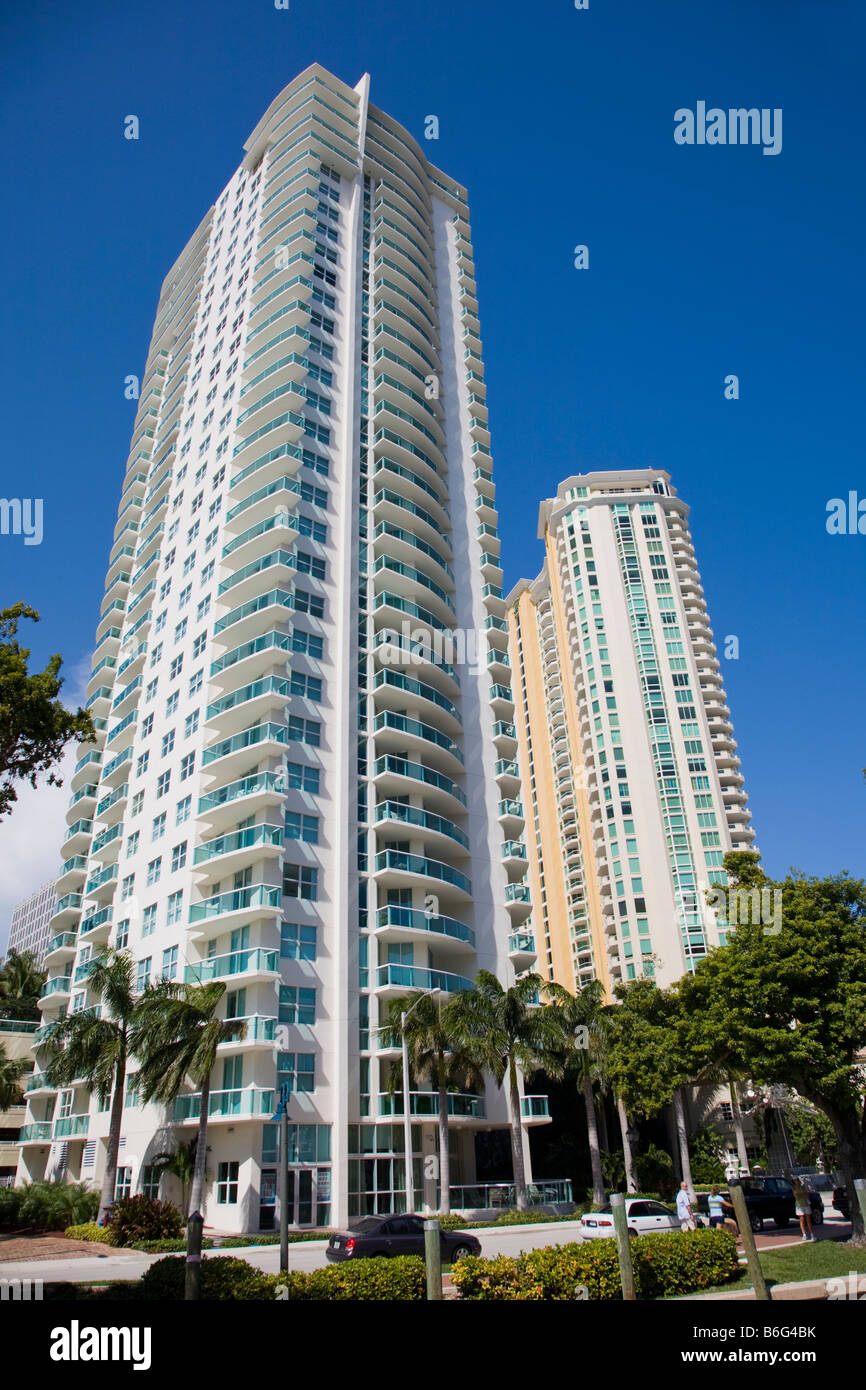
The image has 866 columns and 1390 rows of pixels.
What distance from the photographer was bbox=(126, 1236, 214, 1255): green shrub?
28516mm

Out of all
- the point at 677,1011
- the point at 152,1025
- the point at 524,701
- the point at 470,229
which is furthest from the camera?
the point at 524,701

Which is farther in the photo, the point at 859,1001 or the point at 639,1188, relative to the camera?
the point at 639,1188

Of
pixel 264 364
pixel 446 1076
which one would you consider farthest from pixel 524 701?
pixel 446 1076

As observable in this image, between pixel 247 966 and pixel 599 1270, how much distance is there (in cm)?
2355

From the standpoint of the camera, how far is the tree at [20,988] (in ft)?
236

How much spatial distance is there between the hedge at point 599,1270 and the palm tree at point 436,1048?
18.7 meters

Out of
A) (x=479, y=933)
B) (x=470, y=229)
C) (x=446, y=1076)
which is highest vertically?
(x=470, y=229)

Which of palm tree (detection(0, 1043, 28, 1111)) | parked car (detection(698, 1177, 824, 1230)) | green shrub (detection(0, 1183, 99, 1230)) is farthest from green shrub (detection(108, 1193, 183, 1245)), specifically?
palm tree (detection(0, 1043, 28, 1111))

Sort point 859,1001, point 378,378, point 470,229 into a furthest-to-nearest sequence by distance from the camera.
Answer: point 470,229, point 378,378, point 859,1001

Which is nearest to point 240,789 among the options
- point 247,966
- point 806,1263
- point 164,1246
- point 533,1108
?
point 247,966

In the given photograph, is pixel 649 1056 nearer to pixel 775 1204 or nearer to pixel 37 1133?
pixel 775 1204

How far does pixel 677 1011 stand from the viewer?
152 ft

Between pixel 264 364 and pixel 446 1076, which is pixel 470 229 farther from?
pixel 446 1076
